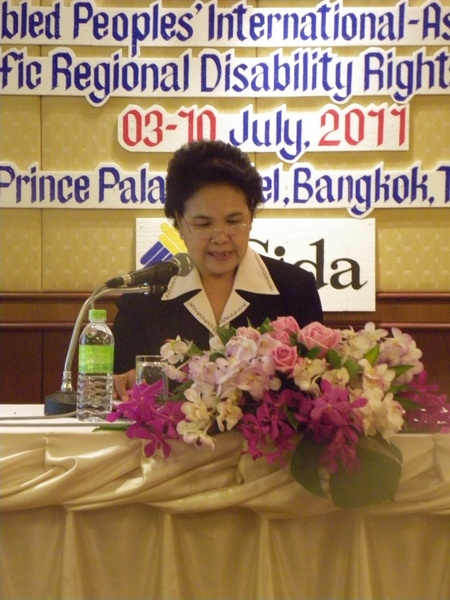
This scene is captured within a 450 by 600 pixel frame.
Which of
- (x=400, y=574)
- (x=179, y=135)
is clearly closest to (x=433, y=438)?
(x=400, y=574)

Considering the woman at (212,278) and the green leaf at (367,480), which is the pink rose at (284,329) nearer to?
the green leaf at (367,480)

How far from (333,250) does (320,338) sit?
8.06 feet

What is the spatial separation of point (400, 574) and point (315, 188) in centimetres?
261

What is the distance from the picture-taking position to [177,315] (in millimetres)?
2432

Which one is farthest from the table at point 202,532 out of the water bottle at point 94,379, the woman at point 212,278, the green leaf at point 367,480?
the woman at point 212,278

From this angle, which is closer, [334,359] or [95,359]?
[334,359]

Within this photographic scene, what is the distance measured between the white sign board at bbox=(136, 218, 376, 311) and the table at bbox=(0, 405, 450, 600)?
2364 mm

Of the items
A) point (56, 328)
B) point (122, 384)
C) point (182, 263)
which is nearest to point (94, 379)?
point (122, 384)

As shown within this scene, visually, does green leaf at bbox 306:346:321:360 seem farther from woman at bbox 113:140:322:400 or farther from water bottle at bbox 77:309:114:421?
woman at bbox 113:140:322:400

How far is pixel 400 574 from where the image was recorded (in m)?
1.48

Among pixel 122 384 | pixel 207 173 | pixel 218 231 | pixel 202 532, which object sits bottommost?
pixel 202 532

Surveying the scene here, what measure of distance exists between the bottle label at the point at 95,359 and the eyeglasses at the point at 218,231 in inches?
23.7

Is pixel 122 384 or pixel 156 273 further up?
pixel 156 273

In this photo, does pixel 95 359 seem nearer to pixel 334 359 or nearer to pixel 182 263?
pixel 182 263
